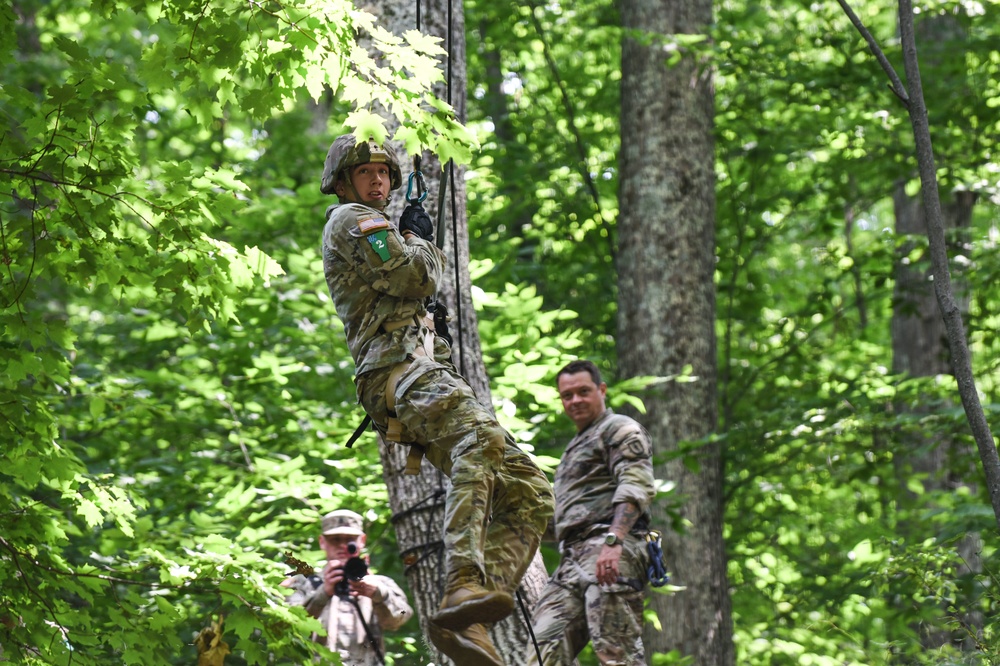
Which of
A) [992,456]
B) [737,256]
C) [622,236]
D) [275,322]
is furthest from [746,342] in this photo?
[992,456]

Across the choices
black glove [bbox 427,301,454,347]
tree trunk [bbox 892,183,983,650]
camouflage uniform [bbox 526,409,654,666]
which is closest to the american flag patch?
black glove [bbox 427,301,454,347]

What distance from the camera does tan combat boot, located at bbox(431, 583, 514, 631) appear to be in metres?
3.50

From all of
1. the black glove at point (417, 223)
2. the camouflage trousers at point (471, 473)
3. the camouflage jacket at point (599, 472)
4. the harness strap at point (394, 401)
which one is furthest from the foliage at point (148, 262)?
the camouflage jacket at point (599, 472)

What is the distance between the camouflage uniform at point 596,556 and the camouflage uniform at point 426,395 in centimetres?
155

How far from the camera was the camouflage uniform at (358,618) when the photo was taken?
5.95 metres

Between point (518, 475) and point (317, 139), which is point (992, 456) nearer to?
point (518, 475)

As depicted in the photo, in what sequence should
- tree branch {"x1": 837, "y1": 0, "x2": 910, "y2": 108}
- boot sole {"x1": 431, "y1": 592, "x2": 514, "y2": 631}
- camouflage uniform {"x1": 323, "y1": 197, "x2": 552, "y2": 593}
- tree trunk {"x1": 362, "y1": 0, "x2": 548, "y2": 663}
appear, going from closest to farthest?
boot sole {"x1": 431, "y1": 592, "x2": 514, "y2": 631}
camouflage uniform {"x1": 323, "y1": 197, "x2": 552, "y2": 593}
tree branch {"x1": 837, "y1": 0, "x2": 910, "y2": 108}
tree trunk {"x1": 362, "y1": 0, "x2": 548, "y2": 663}

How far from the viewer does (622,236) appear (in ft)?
31.6

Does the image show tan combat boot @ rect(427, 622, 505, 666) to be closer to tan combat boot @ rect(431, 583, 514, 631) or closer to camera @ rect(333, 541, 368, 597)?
tan combat boot @ rect(431, 583, 514, 631)

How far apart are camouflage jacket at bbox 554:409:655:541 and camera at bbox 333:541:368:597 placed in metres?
1.06

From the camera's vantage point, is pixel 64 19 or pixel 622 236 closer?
pixel 622 236

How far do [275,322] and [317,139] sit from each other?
5.54 meters

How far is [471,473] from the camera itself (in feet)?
12.6


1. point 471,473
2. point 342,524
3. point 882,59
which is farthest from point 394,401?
point 882,59
